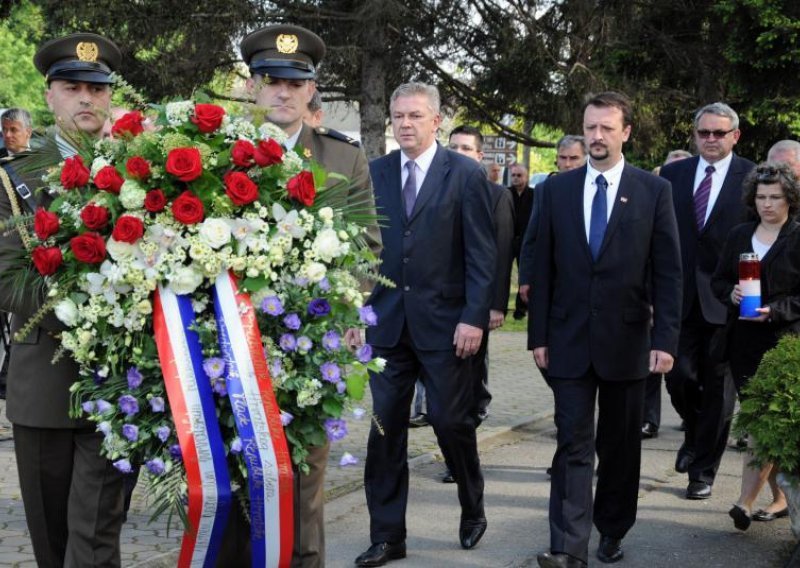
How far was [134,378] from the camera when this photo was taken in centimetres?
355

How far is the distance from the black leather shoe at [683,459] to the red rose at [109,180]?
5.78 m

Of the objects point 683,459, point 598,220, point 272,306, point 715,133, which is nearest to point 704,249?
point 715,133

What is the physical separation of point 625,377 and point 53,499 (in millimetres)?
3006

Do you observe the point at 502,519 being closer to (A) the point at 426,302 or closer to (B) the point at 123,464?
(A) the point at 426,302

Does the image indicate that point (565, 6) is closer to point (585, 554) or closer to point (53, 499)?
point (585, 554)

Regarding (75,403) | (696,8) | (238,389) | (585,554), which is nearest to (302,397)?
(238,389)

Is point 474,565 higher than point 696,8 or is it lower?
lower

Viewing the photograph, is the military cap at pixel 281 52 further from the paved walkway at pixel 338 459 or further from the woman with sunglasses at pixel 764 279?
the woman with sunglasses at pixel 764 279

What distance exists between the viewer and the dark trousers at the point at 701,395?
7.77m

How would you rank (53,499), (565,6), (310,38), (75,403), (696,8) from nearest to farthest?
(75,403), (53,499), (310,38), (565,6), (696,8)

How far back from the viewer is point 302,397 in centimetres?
362

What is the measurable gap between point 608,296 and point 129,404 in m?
3.22

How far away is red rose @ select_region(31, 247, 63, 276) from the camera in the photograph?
11.8 ft

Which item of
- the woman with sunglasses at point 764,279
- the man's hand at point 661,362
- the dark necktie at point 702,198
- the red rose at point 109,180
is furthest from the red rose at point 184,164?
the dark necktie at point 702,198
